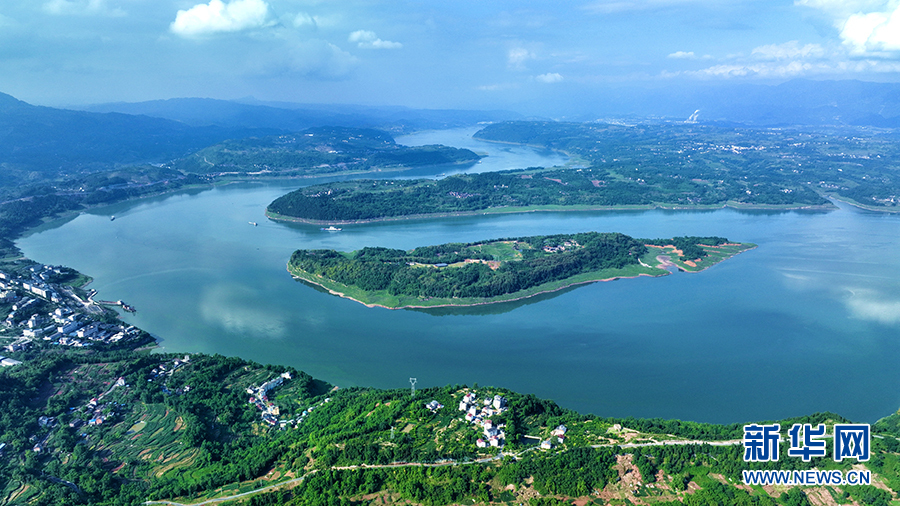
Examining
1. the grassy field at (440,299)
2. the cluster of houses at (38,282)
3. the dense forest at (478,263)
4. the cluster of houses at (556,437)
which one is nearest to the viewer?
the cluster of houses at (556,437)

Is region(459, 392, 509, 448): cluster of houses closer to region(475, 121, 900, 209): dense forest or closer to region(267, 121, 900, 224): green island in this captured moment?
region(267, 121, 900, 224): green island

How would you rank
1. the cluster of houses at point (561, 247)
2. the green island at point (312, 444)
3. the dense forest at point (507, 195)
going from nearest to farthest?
the green island at point (312, 444) < the cluster of houses at point (561, 247) < the dense forest at point (507, 195)

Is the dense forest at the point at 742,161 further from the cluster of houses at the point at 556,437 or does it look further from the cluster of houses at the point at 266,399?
the cluster of houses at the point at 266,399

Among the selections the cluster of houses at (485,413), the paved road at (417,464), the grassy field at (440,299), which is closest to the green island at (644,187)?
the grassy field at (440,299)

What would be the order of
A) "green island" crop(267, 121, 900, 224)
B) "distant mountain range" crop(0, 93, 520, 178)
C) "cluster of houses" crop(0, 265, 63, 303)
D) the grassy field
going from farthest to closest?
"distant mountain range" crop(0, 93, 520, 178) → "green island" crop(267, 121, 900, 224) → the grassy field → "cluster of houses" crop(0, 265, 63, 303)

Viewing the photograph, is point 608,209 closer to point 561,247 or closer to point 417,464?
point 561,247

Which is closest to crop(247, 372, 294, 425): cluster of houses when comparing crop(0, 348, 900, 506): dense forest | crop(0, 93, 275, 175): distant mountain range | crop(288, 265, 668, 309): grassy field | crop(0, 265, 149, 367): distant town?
crop(0, 348, 900, 506): dense forest
